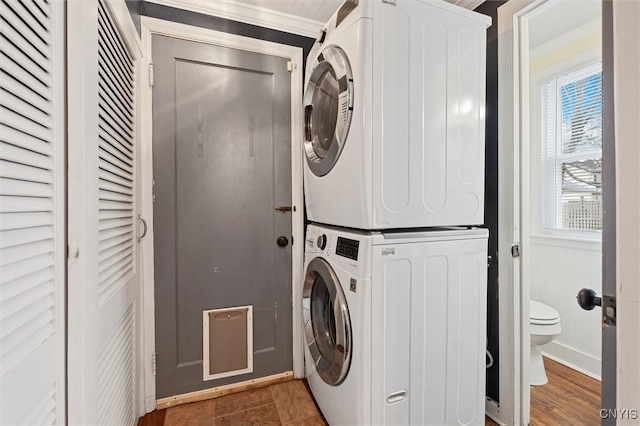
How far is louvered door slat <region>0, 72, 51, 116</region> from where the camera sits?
57 cm

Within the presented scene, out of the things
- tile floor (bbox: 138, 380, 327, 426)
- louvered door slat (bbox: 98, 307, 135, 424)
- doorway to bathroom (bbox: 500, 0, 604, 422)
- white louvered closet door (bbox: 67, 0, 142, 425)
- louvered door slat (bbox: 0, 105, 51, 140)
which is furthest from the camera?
doorway to bathroom (bbox: 500, 0, 604, 422)

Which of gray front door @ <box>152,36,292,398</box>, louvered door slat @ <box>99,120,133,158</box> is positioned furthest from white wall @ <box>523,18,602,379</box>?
louvered door slat @ <box>99,120,133,158</box>

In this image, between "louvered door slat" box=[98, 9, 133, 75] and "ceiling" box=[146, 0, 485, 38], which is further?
"ceiling" box=[146, 0, 485, 38]

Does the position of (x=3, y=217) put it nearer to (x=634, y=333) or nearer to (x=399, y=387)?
(x=634, y=333)

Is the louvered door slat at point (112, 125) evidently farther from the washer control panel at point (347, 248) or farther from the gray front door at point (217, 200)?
the washer control panel at point (347, 248)

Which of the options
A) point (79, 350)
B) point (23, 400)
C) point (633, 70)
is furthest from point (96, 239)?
point (633, 70)

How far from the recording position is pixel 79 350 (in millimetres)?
817

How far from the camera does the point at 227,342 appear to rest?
1.92m

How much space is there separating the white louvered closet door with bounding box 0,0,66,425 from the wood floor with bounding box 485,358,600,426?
198 cm

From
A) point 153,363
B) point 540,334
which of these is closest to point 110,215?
point 153,363

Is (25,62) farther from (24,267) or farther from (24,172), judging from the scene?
(24,267)

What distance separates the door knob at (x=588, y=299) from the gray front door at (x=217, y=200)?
156cm

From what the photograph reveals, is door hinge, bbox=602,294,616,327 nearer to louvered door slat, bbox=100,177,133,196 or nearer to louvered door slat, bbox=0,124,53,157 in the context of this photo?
louvered door slat, bbox=0,124,53,157

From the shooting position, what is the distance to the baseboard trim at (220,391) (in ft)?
5.85
